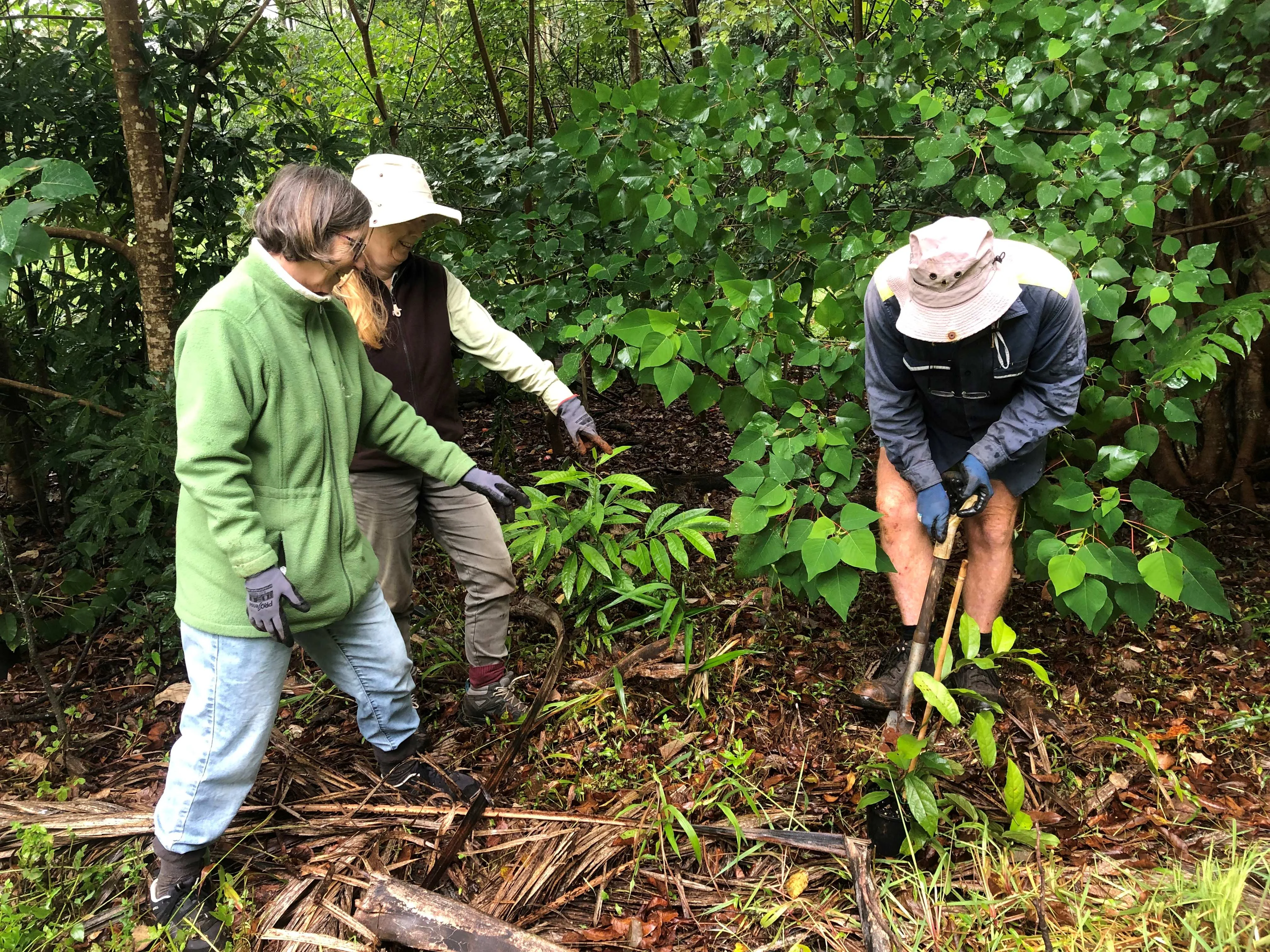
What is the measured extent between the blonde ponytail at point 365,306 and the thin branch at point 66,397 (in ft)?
4.43

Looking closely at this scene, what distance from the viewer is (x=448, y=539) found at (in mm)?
2846

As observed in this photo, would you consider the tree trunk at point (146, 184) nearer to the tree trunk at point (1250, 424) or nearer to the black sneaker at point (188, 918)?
the black sneaker at point (188, 918)

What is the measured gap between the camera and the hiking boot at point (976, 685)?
279 centimetres

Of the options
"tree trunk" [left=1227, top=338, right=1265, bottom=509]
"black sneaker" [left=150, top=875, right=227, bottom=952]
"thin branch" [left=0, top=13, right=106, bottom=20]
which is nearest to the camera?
"black sneaker" [left=150, top=875, right=227, bottom=952]

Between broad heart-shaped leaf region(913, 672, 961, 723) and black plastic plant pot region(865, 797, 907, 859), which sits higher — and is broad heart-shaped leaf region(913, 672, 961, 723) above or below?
above

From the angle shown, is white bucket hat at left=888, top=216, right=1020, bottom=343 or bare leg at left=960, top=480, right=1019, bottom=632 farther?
bare leg at left=960, top=480, right=1019, bottom=632

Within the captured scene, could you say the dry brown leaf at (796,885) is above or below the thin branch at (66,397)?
below

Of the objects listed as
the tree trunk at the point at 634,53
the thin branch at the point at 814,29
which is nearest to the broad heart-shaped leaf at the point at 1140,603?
the thin branch at the point at 814,29

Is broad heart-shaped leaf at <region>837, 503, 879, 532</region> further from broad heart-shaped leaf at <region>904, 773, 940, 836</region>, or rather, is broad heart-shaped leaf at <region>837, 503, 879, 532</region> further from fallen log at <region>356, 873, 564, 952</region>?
fallen log at <region>356, 873, 564, 952</region>

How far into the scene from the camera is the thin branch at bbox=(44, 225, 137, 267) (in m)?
3.04

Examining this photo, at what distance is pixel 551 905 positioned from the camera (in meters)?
2.18

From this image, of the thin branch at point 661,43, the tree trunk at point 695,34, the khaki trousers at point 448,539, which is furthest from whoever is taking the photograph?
the thin branch at point 661,43

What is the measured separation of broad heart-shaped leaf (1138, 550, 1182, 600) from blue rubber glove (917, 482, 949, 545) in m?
0.56

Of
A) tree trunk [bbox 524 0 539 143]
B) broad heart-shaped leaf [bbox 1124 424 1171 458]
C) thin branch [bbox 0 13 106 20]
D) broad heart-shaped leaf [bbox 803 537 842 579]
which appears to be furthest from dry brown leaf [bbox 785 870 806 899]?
thin branch [bbox 0 13 106 20]
